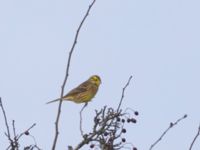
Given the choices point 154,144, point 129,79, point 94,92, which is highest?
point 94,92

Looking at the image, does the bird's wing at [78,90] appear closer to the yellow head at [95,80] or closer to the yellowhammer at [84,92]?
the yellowhammer at [84,92]

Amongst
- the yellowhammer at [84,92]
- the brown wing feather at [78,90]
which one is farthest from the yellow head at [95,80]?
the brown wing feather at [78,90]

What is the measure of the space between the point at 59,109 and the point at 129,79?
90 cm

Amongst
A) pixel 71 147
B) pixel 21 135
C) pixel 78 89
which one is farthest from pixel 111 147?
pixel 78 89

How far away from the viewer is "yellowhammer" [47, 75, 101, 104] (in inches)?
486

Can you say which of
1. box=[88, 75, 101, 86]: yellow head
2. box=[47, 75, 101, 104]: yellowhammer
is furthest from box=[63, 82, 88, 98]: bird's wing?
box=[88, 75, 101, 86]: yellow head

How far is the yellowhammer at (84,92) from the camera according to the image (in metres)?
12.3

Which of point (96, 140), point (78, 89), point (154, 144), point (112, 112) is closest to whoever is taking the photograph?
point (154, 144)

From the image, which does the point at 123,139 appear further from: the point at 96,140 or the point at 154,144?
the point at 154,144

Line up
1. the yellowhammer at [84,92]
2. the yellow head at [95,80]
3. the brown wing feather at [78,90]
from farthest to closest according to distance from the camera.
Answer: the yellow head at [95,80]
the brown wing feather at [78,90]
the yellowhammer at [84,92]

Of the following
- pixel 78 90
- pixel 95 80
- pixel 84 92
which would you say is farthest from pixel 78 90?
pixel 95 80

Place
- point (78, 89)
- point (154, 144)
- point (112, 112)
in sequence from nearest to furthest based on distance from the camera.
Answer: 1. point (154, 144)
2. point (112, 112)
3. point (78, 89)

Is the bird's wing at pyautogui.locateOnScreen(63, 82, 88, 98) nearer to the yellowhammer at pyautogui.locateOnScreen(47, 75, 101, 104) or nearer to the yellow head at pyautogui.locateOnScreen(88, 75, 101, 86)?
the yellowhammer at pyautogui.locateOnScreen(47, 75, 101, 104)

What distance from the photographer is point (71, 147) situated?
568 cm
